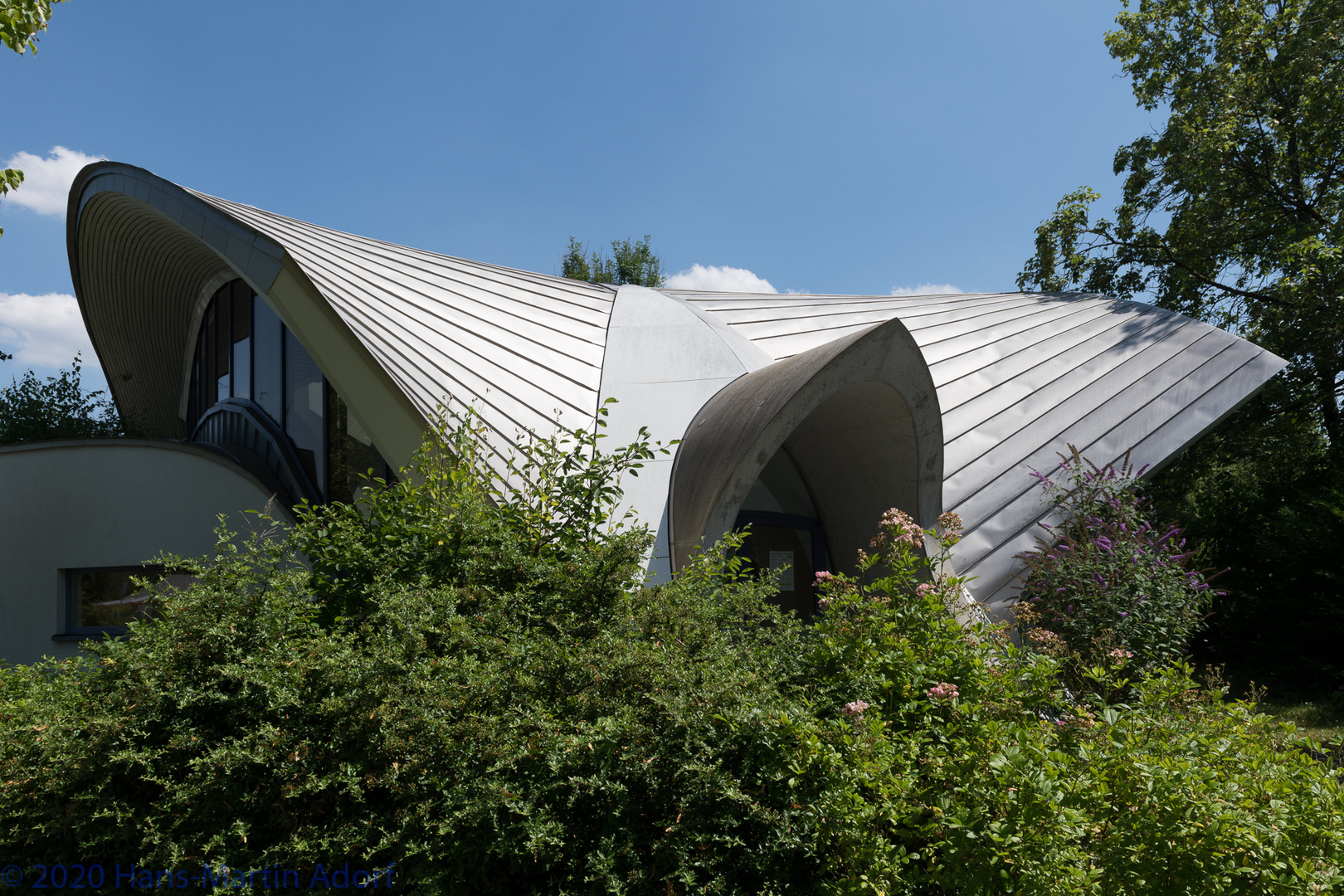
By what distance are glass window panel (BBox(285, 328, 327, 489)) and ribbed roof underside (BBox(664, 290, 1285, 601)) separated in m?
4.71

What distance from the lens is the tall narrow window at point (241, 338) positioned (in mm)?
11922

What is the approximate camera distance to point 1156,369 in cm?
1012

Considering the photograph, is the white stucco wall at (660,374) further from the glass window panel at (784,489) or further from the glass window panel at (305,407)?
the glass window panel at (305,407)

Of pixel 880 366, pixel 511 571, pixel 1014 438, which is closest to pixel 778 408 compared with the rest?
pixel 880 366

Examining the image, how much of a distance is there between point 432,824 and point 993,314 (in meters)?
10.2

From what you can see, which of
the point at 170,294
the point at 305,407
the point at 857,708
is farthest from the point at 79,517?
the point at 857,708

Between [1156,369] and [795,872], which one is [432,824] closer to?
[795,872]

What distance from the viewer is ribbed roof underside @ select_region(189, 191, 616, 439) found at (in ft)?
21.6

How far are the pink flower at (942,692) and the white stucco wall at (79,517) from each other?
9179mm

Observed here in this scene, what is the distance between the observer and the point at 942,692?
10.4 feet

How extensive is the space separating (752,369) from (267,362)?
7.31 metres

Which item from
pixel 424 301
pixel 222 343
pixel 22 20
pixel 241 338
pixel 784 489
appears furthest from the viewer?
pixel 222 343

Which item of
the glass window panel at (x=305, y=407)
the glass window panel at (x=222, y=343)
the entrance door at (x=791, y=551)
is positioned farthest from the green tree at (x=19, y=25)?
the entrance door at (x=791, y=551)

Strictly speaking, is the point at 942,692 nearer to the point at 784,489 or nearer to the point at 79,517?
the point at 784,489
